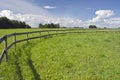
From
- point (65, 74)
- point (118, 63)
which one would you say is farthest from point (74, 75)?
point (118, 63)

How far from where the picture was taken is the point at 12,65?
9758 millimetres

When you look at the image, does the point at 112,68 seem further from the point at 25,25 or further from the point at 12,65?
the point at 25,25

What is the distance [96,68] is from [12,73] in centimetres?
379

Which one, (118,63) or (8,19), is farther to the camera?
→ (8,19)

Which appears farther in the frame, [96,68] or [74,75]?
[96,68]

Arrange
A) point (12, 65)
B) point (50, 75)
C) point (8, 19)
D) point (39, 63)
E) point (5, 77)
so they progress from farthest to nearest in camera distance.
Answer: point (8, 19), point (39, 63), point (12, 65), point (50, 75), point (5, 77)

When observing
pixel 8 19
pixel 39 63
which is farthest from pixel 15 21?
pixel 39 63

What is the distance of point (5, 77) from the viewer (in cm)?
786

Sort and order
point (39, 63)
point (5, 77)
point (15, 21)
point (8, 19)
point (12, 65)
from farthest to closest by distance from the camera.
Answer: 1. point (15, 21)
2. point (8, 19)
3. point (39, 63)
4. point (12, 65)
5. point (5, 77)

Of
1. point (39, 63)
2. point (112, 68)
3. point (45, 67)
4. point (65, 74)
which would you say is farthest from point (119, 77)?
point (39, 63)

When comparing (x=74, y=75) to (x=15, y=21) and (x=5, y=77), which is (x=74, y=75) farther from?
(x=15, y=21)

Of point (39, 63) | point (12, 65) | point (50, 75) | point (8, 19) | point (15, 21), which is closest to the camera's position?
point (50, 75)

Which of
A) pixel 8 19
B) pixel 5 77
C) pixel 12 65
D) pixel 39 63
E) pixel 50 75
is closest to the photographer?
pixel 5 77

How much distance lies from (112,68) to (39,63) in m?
3.51
